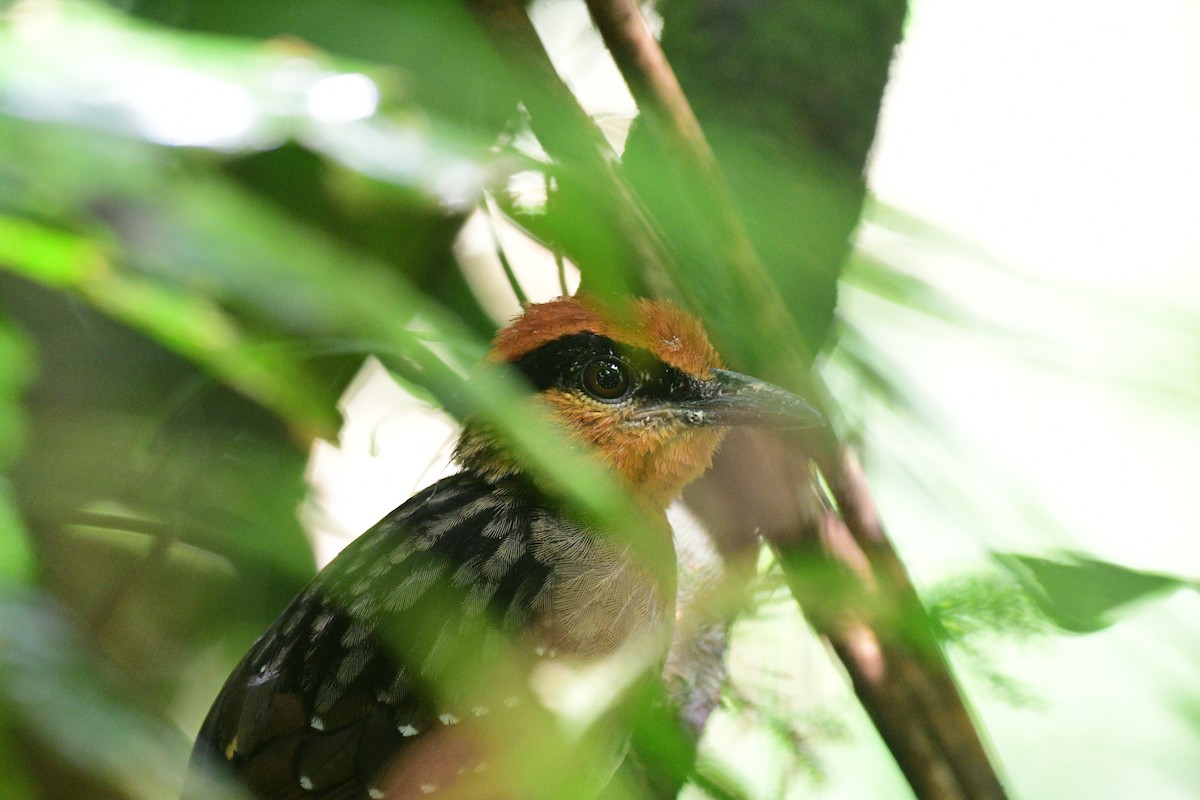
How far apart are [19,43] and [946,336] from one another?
34.8 inches

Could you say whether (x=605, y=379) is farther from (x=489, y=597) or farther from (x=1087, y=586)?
(x=1087, y=586)

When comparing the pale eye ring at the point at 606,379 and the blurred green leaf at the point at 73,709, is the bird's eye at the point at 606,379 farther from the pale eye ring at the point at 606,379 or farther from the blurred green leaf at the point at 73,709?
the blurred green leaf at the point at 73,709

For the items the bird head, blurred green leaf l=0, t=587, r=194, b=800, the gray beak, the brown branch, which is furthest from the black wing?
blurred green leaf l=0, t=587, r=194, b=800

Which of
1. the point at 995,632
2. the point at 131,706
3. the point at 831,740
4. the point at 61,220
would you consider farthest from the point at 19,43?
the point at 831,740

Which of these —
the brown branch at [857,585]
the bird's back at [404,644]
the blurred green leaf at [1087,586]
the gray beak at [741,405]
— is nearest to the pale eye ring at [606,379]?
the gray beak at [741,405]

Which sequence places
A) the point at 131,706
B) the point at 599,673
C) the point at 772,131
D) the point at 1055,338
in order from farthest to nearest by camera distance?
the point at 772,131 → the point at 599,673 → the point at 1055,338 → the point at 131,706

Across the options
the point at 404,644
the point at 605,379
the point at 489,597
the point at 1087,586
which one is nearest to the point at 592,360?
the point at 605,379

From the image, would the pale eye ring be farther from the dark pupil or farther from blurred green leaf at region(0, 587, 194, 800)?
blurred green leaf at region(0, 587, 194, 800)

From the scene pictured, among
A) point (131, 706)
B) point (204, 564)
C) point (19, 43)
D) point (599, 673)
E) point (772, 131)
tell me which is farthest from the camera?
point (204, 564)

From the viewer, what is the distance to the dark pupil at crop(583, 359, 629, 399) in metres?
2.39

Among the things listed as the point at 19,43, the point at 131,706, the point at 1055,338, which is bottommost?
the point at 1055,338

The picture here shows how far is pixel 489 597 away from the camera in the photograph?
198 centimetres

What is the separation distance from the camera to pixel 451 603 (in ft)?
6.20

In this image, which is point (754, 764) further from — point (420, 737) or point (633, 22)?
point (633, 22)
